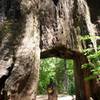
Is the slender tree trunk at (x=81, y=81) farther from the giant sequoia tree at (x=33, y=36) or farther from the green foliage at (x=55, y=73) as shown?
the green foliage at (x=55, y=73)

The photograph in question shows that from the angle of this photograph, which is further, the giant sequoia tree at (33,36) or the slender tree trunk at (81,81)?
the slender tree trunk at (81,81)

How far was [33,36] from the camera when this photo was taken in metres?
9.41

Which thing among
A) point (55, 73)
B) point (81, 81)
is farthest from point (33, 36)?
point (55, 73)

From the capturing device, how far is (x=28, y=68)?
8.89 meters

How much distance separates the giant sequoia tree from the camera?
8.69 metres

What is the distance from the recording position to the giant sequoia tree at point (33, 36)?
8.69 metres

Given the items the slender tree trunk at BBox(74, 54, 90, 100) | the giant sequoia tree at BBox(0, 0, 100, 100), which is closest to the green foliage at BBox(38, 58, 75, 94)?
the slender tree trunk at BBox(74, 54, 90, 100)

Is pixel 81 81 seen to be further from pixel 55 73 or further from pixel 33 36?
pixel 55 73

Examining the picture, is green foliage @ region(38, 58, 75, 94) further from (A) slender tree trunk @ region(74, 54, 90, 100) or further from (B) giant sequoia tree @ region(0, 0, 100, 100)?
(B) giant sequoia tree @ region(0, 0, 100, 100)

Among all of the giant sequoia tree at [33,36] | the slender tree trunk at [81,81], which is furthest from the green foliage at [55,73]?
the giant sequoia tree at [33,36]

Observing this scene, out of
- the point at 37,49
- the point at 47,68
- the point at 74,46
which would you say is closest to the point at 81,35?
the point at 74,46

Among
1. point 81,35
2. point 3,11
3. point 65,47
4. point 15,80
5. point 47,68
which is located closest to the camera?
point 15,80

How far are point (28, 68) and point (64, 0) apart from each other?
3.99 m

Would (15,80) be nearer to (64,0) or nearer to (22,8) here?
(22,8)
